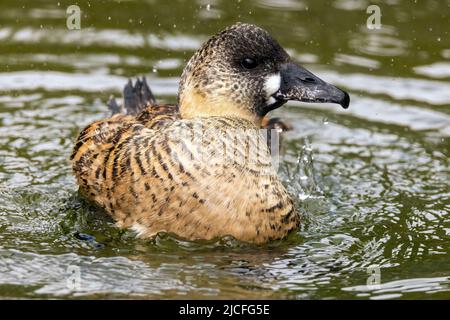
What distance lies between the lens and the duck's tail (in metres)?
10.2

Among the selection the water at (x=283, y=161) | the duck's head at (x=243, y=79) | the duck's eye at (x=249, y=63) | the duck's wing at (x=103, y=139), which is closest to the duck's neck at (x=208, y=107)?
the duck's head at (x=243, y=79)

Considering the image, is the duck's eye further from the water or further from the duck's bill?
the water

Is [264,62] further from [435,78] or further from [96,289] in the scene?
[435,78]

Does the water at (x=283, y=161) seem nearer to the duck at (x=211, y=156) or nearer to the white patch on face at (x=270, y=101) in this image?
the duck at (x=211, y=156)

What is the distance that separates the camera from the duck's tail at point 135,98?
33.6 feet

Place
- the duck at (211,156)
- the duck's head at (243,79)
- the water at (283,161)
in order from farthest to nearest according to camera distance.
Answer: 1. the duck's head at (243,79)
2. the duck at (211,156)
3. the water at (283,161)

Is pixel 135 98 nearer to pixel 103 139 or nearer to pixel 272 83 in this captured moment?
pixel 103 139

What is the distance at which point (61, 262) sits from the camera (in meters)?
7.43

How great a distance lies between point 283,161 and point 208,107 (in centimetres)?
208

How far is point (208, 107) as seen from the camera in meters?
8.12

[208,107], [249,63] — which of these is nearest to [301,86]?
[249,63]

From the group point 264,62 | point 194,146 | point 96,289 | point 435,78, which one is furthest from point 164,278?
point 435,78

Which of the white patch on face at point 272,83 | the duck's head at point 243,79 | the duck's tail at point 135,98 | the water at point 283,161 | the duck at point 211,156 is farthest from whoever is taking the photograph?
the duck's tail at point 135,98

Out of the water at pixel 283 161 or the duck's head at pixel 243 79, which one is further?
the duck's head at pixel 243 79
